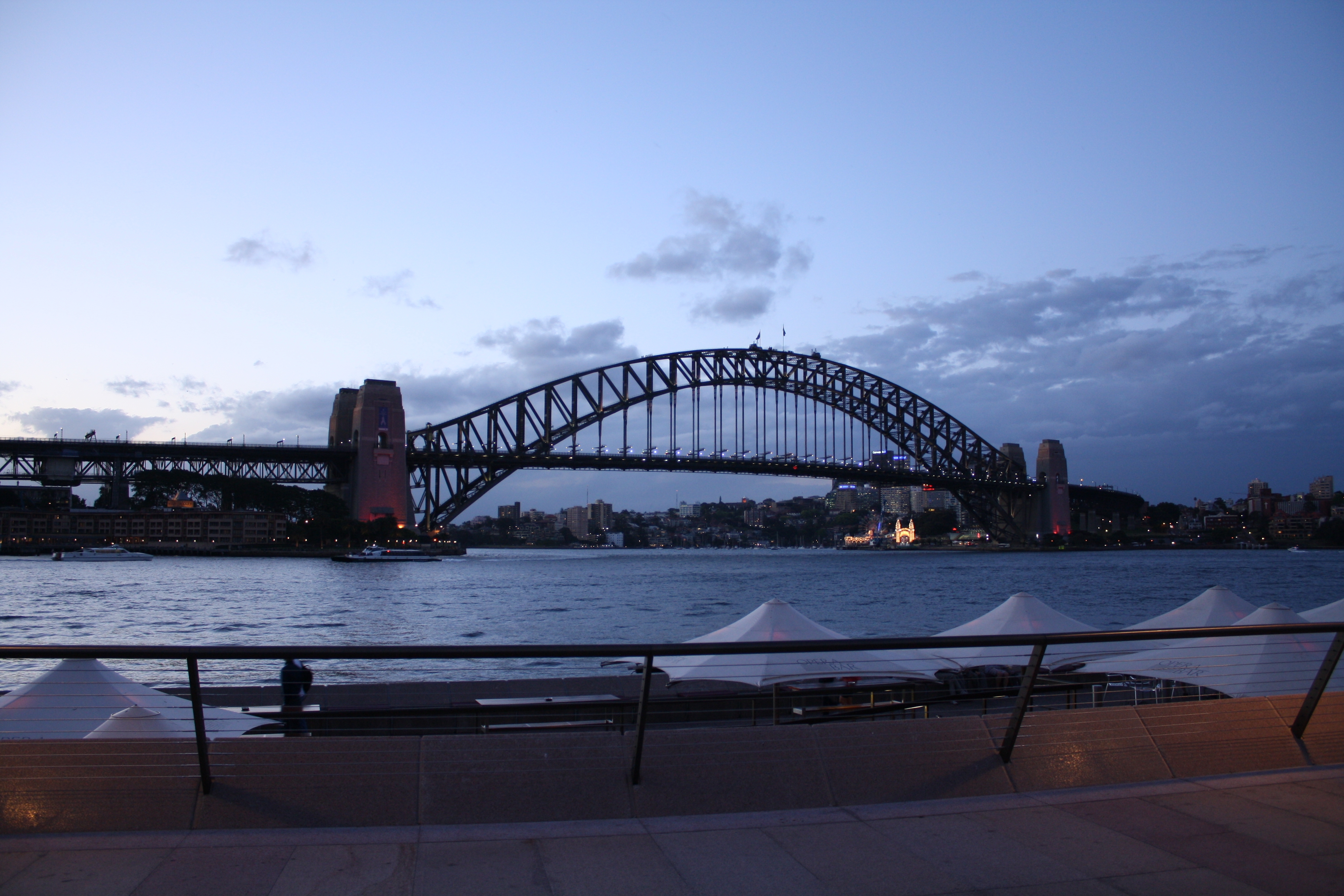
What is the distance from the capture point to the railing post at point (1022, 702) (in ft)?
14.8

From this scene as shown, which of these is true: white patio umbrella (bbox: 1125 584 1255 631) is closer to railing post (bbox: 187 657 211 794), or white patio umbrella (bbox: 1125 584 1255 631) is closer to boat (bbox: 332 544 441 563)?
railing post (bbox: 187 657 211 794)

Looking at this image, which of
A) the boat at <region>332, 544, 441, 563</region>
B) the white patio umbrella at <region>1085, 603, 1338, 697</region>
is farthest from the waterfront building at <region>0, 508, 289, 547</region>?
the white patio umbrella at <region>1085, 603, 1338, 697</region>

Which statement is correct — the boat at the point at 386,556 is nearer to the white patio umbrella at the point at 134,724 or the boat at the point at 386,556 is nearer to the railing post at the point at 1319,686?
the white patio umbrella at the point at 134,724

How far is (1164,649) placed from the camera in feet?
25.5

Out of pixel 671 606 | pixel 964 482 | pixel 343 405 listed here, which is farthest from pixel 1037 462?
pixel 671 606

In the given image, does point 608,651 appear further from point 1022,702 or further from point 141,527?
point 141,527

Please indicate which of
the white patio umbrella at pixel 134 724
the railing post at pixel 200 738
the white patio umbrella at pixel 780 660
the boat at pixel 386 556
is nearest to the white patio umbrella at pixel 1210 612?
the white patio umbrella at pixel 780 660

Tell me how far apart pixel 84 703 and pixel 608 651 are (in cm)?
563

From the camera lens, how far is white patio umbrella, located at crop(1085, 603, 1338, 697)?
879cm

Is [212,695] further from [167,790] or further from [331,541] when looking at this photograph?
[331,541]

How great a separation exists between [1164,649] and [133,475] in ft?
324

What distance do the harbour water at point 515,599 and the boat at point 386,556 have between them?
1959mm

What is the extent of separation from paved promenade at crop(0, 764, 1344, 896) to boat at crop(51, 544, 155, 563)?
86.5 metres

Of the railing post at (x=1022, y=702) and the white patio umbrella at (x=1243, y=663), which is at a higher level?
the railing post at (x=1022, y=702)
